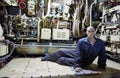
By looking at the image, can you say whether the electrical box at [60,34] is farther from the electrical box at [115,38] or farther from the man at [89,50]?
the man at [89,50]

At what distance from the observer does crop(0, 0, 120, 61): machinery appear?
5652mm

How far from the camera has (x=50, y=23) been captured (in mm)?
6387

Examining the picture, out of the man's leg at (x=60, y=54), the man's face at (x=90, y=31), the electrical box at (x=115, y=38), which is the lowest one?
the man's leg at (x=60, y=54)

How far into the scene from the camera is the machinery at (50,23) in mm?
5652

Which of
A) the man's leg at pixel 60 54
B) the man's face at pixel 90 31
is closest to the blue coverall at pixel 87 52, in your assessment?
the man's face at pixel 90 31

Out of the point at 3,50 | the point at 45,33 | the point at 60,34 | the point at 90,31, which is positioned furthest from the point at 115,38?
the point at 3,50

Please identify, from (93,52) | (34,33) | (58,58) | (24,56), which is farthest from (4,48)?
(93,52)

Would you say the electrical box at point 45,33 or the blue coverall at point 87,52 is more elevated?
the electrical box at point 45,33

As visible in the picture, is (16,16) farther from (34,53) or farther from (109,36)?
(109,36)

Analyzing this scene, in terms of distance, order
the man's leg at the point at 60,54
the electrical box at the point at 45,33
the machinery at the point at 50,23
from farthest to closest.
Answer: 1. the electrical box at the point at 45,33
2. the machinery at the point at 50,23
3. the man's leg at the point at 60,54

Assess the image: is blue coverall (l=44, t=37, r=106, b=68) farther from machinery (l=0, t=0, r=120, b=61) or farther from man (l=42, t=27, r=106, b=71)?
machinery (l=0, t=0, r=120, b=61)

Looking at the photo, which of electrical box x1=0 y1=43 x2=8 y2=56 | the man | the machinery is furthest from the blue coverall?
electrical box x1=0 y1=43 x2=8 y2=56

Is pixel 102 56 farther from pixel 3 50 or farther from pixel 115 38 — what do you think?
pixel 3 50

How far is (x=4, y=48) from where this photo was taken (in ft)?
15.3
